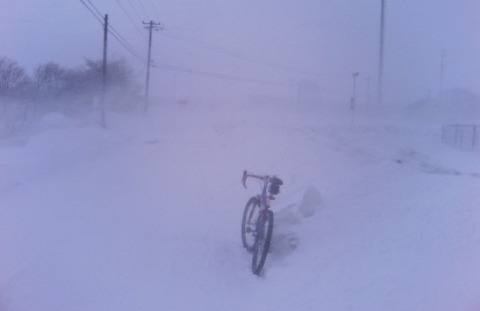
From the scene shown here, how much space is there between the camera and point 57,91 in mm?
27000

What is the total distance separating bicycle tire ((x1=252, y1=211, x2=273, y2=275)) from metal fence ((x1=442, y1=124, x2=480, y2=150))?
233 inches

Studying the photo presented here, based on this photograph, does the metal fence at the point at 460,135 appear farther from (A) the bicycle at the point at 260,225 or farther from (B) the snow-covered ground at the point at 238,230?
(A) the bicycle at the point at 260,225

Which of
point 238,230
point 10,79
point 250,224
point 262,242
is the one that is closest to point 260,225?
point 262,242

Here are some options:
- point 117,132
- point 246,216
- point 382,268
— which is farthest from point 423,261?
point 117,132

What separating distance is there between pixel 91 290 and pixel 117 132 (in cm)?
1558

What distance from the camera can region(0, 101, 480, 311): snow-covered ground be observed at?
198 inches

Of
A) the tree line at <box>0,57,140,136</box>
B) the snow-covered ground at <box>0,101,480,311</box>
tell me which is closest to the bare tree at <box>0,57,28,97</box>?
the tree line at <box>0,57,140,136</box>

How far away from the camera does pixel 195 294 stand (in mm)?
5516

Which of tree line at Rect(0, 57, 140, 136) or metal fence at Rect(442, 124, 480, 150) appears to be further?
tree line at Rect(0, 57, 140, 136)

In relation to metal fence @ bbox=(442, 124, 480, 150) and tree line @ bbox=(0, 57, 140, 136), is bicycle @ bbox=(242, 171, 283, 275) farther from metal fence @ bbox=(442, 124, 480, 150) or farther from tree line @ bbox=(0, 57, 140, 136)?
tree line @ bbox=(0, 57, 140, 136)

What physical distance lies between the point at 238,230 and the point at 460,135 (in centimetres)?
589

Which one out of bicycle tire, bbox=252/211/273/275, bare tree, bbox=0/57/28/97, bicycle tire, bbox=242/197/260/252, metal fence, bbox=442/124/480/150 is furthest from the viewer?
bare tree, bbox=0/57/28/97

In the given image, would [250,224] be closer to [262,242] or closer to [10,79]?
[262,242]

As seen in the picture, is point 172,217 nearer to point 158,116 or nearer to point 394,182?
point 394,182
